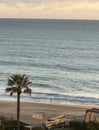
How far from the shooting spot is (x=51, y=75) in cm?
7069

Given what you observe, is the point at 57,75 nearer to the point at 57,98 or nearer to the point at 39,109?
the point at 57,98

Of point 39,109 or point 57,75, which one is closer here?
point 39,109

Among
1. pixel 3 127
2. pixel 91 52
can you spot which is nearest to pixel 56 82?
pixel 3 127

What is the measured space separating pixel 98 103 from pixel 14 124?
21.9 metres

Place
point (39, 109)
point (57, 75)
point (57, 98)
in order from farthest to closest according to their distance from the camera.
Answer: point (57, 75)
point (57, 98)
point (39, 109)

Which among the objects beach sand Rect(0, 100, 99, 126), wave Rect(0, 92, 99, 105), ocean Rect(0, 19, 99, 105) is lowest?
beach sand Rect(0, 100, 99, 126)

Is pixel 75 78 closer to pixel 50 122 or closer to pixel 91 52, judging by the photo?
pixel 50 122

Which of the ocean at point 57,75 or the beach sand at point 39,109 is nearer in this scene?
the beach sand at point 39,109

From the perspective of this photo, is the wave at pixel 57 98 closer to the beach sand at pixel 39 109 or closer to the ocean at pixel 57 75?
the ocean at pixel 57 75

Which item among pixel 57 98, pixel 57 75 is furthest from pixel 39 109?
pixel 57 75

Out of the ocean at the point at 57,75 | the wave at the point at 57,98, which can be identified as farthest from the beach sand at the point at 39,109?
the ocean at the point at 57,75

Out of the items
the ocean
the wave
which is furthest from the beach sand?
the ocean

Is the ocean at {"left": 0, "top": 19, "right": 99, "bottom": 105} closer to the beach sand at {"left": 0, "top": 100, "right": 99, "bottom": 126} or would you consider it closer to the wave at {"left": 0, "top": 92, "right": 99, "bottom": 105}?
the wave at {"left": 0, "top": 92, "right": 99, "bottom": 105}

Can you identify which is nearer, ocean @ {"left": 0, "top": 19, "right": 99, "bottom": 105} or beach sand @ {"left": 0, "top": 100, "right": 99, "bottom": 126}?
beach sand @ {"left": 0, "top": 100, "right": 99, "bottom": 126}
